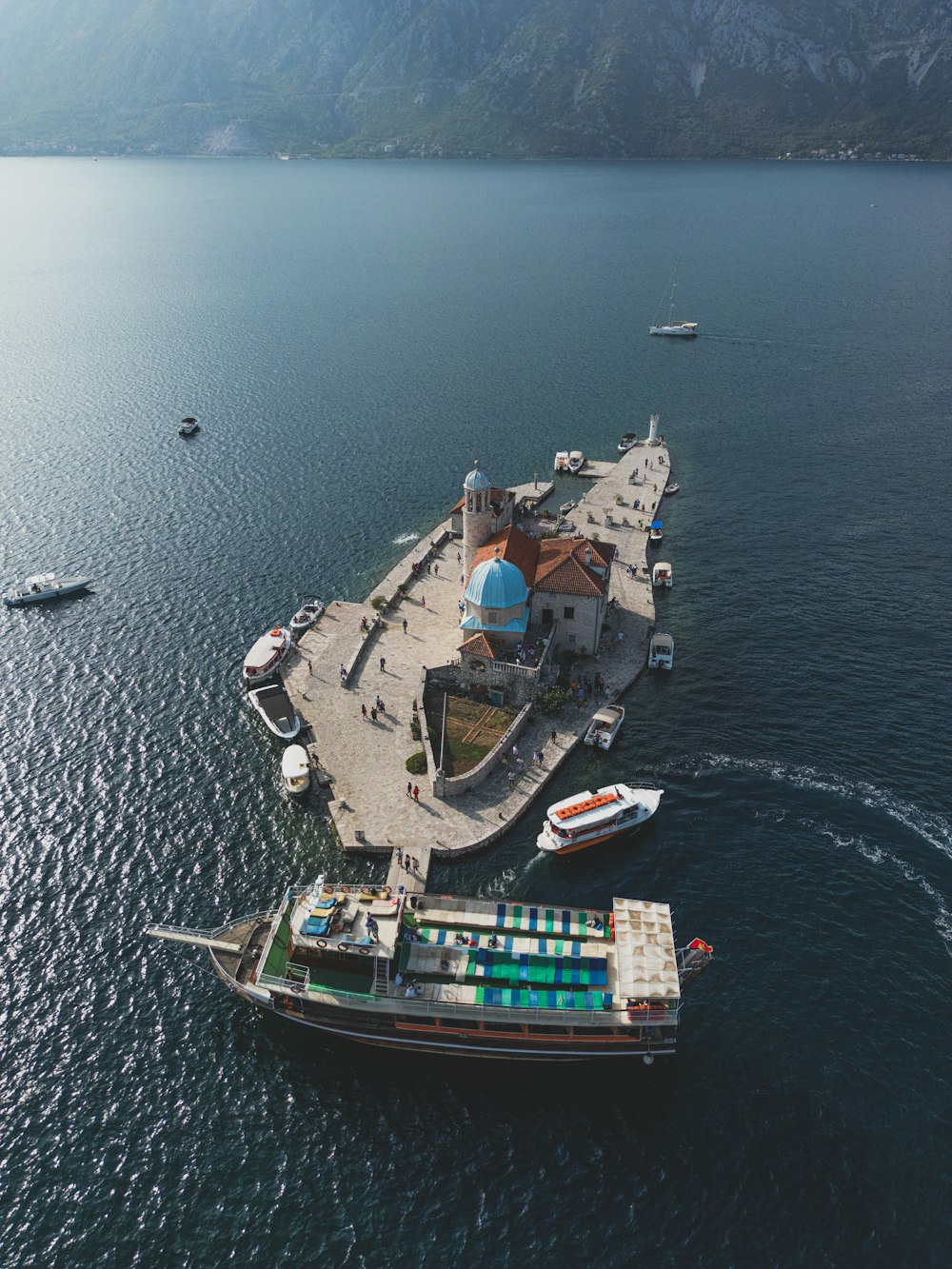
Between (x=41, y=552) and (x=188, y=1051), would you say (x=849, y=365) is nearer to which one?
(x=41, y=552)

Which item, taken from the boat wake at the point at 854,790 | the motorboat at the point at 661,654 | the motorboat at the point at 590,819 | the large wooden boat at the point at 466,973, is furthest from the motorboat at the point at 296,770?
the motorboat at the point at 661,654

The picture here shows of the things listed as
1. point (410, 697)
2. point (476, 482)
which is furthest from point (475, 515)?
point (410, 697)

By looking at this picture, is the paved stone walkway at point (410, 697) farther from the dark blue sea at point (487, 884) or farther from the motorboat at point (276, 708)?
the dark blue sea at point (487, 884)

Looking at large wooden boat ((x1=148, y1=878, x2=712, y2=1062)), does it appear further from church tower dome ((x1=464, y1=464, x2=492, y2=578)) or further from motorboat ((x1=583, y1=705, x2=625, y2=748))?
church tower dome ((x1=464, y1=464, x2=492, y2=578))

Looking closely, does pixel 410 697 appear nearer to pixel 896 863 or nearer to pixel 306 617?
pixel 306 617

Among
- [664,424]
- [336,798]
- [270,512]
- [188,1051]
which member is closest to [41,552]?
[270,512]

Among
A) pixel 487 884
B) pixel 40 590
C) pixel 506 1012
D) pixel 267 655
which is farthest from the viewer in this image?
pixel 40 590
